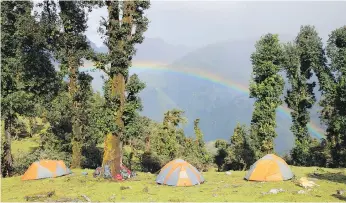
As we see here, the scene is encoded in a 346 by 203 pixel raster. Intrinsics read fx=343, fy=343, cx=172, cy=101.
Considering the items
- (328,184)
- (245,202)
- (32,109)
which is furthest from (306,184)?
(32,109)

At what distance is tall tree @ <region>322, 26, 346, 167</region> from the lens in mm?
46531

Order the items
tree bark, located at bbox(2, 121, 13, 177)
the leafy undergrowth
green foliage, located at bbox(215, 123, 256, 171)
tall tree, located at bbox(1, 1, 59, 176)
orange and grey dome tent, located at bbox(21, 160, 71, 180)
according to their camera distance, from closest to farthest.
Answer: the leafy undergrowth < orange and grey dome tent, located at bbox(21, 160, 71, 180) < tall tree, located at bbox(1, 1, 59, 176) < tree bark, located at bbox(2, 121, 13, 177) < green foliage, located at bbox(215, 123, 256, 171)

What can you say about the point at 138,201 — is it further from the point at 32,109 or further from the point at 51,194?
the point at 32,109

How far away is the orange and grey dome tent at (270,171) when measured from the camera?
25203 millimetres

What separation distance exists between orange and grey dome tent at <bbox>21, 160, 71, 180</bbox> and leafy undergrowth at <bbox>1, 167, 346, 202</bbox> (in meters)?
0.97

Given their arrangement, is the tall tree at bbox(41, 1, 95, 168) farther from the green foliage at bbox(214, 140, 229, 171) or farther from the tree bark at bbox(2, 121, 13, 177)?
the green foliage at bbox(214, 140, 229, 171)

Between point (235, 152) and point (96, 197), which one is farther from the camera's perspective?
point (235, 152)

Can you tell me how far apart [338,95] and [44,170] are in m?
38.7

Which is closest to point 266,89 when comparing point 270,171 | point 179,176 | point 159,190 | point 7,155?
point 270,171

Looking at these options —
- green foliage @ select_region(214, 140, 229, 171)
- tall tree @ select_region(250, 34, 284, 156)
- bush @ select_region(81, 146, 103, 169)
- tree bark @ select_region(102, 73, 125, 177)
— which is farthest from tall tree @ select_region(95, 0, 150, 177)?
green foliage @ select_region(214, 140, 229, 171)

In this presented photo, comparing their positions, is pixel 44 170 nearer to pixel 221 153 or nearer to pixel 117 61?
pixel 117 61

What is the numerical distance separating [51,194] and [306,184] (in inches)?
631

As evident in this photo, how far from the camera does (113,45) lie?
26.7 m

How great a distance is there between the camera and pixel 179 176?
2462 cm
